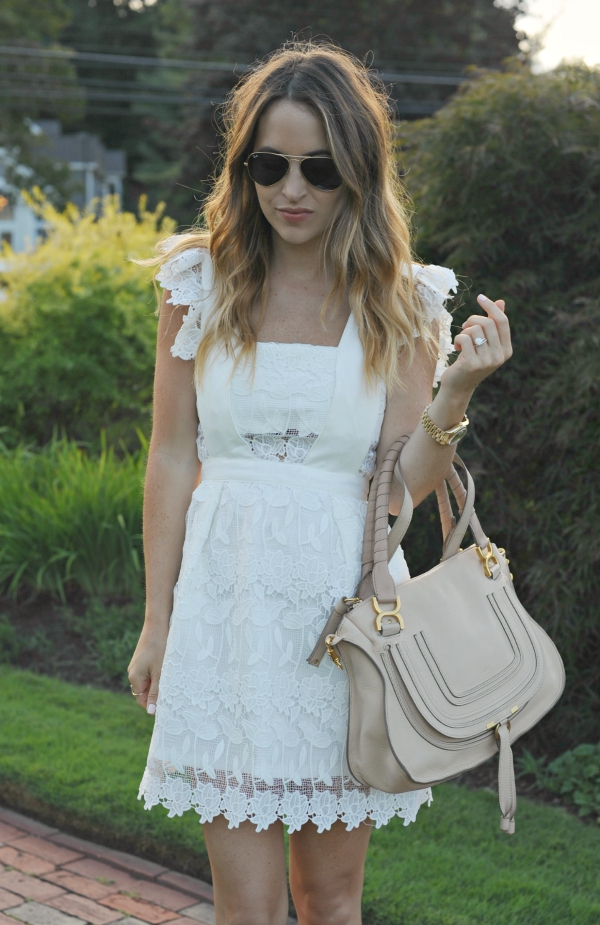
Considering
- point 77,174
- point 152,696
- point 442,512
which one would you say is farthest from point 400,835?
point 77,174

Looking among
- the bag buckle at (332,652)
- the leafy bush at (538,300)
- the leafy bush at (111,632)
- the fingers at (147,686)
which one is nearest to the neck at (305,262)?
the bag buckle at (332,652)

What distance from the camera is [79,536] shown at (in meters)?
5.70

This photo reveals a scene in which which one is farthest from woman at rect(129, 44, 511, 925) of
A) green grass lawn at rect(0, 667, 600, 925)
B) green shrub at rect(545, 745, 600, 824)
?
green shrub at rect(545, 745, 600, 824)

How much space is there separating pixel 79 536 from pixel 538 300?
303 cm

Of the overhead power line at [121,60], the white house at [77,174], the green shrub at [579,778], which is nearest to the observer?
the green shrub at [579,778]

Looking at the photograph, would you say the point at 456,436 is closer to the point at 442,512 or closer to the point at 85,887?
the point at 442,512

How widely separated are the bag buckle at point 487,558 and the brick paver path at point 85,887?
5.46ft

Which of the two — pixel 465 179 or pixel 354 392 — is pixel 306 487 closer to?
pixel 354 392

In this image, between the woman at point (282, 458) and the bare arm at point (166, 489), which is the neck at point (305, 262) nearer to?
the woman at point (282, 458)

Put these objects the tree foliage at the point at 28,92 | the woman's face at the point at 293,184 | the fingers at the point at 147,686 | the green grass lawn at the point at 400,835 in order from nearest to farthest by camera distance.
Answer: the woman's face at the point at 293,184 → the fingers at the point at 147,686 → the green grass lawn at the point at 400,835 → the tree foliage at the point at 28,92

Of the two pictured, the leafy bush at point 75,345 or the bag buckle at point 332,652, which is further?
the leafy bush at point 75,345

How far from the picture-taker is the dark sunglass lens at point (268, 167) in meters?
2.00

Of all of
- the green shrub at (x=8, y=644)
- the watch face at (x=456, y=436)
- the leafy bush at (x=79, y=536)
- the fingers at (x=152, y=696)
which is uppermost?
the watch face at (x=456, y=436)

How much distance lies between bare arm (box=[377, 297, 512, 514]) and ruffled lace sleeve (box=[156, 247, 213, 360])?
1.43ft
